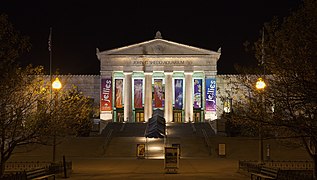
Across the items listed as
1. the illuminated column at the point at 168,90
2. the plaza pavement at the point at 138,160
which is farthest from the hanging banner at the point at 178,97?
the plaza pavement at the point at 138,160

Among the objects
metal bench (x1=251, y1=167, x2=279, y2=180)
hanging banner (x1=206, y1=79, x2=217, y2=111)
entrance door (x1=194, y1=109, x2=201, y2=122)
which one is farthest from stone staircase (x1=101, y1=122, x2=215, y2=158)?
metal bench (x1=251, y1=167, x2=279, y2=180)

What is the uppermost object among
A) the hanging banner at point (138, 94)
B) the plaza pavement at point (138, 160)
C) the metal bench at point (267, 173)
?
the hanging banner at point (138, 94)

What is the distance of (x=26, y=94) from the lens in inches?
918

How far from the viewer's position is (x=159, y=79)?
76188mm

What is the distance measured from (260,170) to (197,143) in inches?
1031

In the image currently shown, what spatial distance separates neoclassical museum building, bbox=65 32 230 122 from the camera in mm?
74688

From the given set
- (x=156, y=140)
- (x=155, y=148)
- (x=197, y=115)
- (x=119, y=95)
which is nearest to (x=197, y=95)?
(x=197, y=115)

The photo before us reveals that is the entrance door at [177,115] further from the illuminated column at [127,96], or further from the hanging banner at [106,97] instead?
the hanging banner at [106,97]

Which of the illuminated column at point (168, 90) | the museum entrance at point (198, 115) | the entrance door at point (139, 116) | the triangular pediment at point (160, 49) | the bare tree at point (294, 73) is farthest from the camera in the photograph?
the museum entrance at point (198, 115)

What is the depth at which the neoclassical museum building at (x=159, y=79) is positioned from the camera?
74688 millimetres

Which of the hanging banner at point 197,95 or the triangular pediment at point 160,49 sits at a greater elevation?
the triangular pediment at point 160,49

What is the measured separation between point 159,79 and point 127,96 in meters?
5.01

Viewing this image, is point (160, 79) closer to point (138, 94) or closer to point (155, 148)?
point (138, 94)

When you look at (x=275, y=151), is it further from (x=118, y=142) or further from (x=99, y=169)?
(x=99, y=169)
